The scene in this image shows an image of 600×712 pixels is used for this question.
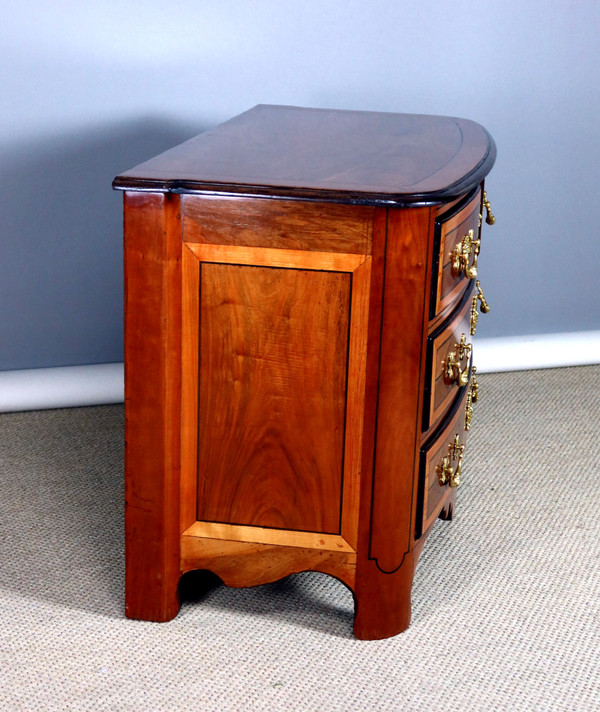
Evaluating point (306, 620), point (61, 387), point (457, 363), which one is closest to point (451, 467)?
point (457, 363)

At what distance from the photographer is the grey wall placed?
7.11 ft

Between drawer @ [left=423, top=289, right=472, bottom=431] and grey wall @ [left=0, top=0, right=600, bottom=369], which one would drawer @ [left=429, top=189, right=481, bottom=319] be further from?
grey wall @ [left=0, top=0, right=600, bottom=369]

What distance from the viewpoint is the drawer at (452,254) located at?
1392 mm

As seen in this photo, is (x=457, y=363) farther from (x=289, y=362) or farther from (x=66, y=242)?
(x=66, y=242)

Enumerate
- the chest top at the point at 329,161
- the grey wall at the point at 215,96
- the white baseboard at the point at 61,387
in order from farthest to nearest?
1. the white baseboard at the point at 61,387
2. the grey wall at the point at 215,96
3. the chest top at the point at 329,161

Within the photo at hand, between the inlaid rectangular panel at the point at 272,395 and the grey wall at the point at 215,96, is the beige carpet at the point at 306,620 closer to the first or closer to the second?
the inlaid rectangular panel at the point at 272,395

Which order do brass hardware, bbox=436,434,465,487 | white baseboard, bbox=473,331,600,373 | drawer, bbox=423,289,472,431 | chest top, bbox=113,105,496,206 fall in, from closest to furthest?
chest top, bbox=113,105,496,206 < drawer, bbox=423,289,472,431 < brass hardware, bbox=436,434,465,487 < white baseboard, bbox=473,331,600,373

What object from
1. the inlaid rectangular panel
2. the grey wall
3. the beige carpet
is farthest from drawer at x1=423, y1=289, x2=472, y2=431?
the grey wall

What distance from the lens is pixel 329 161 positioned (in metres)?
1.50

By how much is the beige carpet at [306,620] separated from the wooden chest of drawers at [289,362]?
0.08 m

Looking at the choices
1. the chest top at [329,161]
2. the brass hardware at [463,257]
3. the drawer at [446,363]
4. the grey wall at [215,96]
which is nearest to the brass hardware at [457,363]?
the drawer at [446,363]

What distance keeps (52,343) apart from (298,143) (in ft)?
3.18

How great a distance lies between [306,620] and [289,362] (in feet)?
1.47

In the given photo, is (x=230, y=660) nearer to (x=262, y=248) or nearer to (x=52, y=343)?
(x=262, y=248)
